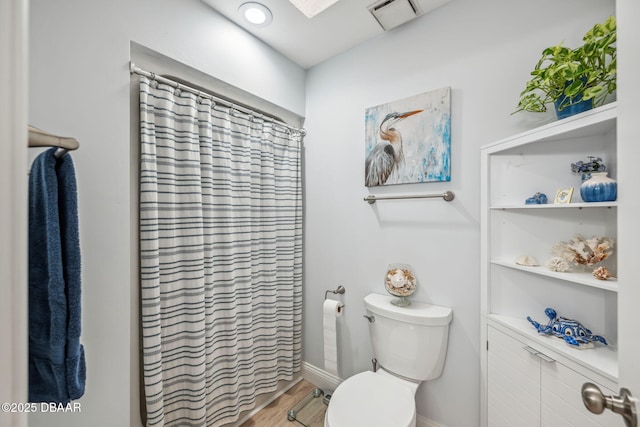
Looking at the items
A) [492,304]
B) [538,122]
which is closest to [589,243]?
[492,304]

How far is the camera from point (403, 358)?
1.41 meters

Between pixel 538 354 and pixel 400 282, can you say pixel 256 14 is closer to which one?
pixel 400 282

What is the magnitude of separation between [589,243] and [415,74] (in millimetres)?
1181

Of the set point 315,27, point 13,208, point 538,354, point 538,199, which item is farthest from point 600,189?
point 315,27

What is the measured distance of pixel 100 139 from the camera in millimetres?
1041

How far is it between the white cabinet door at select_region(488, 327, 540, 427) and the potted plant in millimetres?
978

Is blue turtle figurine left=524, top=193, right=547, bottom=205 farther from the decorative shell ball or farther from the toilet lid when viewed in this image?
the toilet lid

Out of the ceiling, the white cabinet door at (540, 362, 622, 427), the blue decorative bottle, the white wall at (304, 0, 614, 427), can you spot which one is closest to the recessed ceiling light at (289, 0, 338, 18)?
the ceiling

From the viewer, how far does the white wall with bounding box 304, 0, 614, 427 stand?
126cm

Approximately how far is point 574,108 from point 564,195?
329 millimetres

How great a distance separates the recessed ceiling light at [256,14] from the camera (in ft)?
4.63

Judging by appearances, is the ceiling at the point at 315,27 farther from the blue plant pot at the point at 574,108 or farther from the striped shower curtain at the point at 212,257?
the blue plant pot at the point at 574,108

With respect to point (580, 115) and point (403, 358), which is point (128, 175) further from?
point (580, 115)

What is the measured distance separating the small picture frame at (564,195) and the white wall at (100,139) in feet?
5.83
